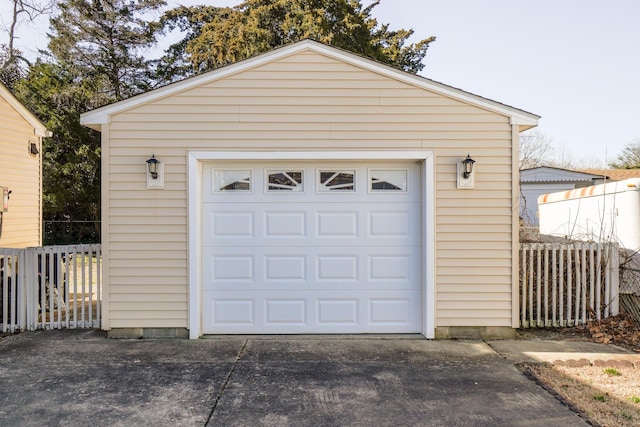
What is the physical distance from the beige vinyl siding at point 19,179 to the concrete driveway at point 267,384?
11.0 feet

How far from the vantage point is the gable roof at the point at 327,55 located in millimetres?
4977

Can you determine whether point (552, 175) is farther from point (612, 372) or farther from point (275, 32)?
point (612, 372)

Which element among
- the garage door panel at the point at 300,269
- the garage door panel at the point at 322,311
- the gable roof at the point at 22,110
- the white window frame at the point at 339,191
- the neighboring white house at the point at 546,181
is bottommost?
the garage door panel at the point at 322,311

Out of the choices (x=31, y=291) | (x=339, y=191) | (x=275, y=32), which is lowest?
(x=31, y=291)

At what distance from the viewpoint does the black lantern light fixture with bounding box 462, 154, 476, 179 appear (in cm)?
492

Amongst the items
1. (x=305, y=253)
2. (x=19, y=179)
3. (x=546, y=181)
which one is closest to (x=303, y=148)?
(x=305, y=253)

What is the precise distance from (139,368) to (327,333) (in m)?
2.15

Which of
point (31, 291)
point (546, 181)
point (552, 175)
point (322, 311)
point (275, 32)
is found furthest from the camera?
point (275, 32)

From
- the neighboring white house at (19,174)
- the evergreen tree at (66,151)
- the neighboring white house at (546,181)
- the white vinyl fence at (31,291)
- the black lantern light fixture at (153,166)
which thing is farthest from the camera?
the evergreen tree at (66,151)

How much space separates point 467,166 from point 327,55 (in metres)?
2.16

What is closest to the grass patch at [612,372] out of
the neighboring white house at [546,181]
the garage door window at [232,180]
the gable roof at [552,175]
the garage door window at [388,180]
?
the garage door window at [388,180]

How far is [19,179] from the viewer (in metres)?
7.68

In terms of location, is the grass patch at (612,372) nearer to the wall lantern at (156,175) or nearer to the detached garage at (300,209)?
the detached garage at (300,209)

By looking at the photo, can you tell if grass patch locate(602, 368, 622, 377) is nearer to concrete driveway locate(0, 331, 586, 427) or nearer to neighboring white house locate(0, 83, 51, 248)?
concrete driveway locate(0, 331, 586, 427)
